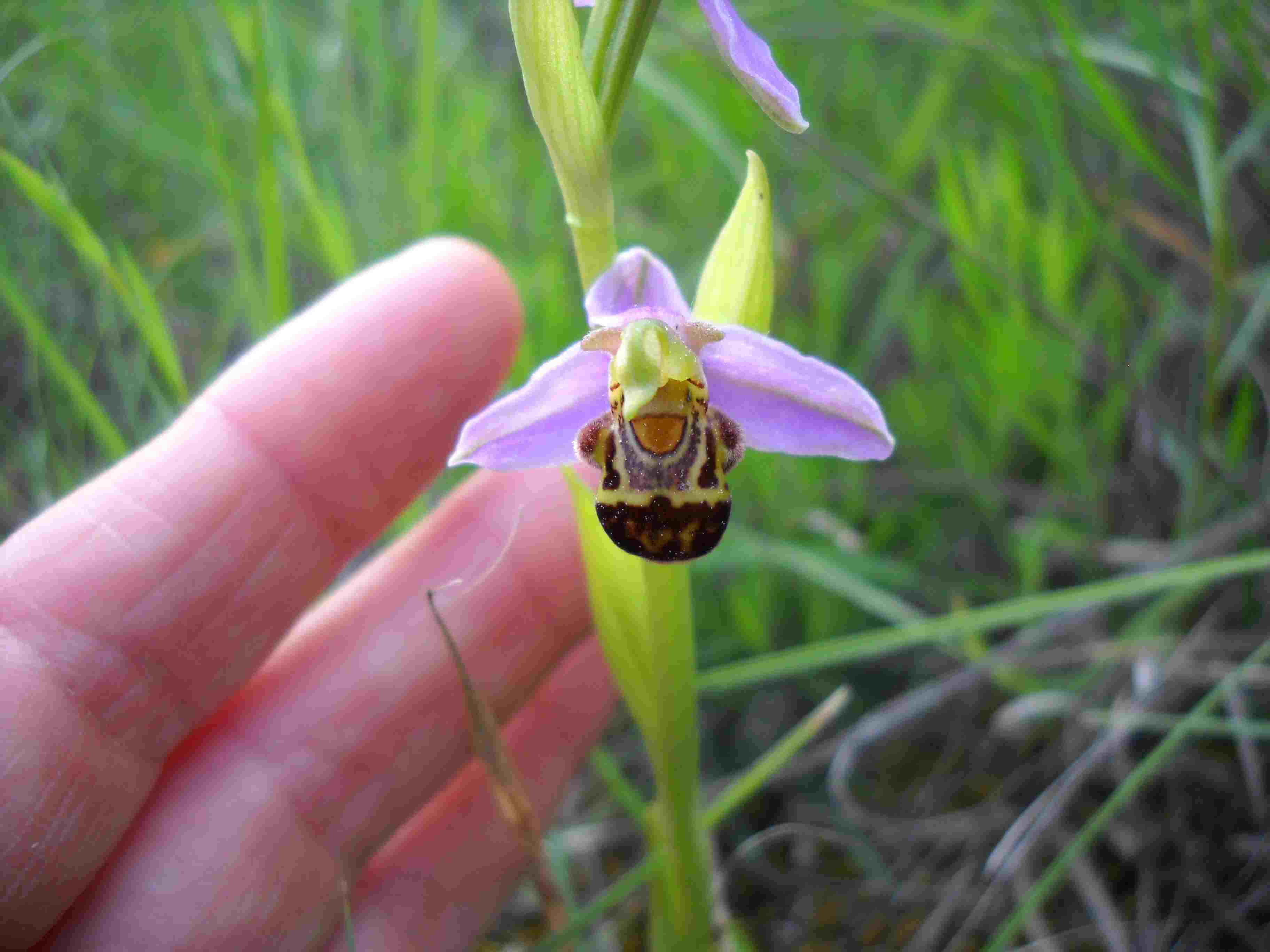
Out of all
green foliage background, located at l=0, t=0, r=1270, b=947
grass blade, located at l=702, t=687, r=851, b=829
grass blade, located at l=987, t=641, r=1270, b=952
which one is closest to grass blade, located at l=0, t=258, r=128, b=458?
green foliage background, located at l=0, t=0, r=1270, b=947

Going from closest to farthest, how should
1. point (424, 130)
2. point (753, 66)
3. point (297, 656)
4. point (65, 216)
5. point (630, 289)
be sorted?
point (753, 66) → point (630, 289) → point (65, 216) → point (297, 656) → point (424, 130)

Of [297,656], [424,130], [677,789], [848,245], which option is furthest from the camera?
[848,245]

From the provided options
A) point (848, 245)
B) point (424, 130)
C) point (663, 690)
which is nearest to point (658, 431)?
point (663, 690)

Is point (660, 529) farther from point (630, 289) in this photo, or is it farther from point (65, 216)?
point (65, 216)

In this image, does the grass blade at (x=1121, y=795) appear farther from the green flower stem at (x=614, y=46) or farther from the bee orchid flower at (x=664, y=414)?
the green flower stem at (x=614, y=46)

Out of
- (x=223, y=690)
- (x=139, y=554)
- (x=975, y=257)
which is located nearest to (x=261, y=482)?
(x=139, y=554)

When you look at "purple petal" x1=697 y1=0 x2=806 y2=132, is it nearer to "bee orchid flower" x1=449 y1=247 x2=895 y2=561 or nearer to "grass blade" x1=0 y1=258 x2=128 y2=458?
"bee orchid flower" x1=449 y1=247 x2=895 y2=561

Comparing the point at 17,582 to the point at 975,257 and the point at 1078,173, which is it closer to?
the point at 975,257
